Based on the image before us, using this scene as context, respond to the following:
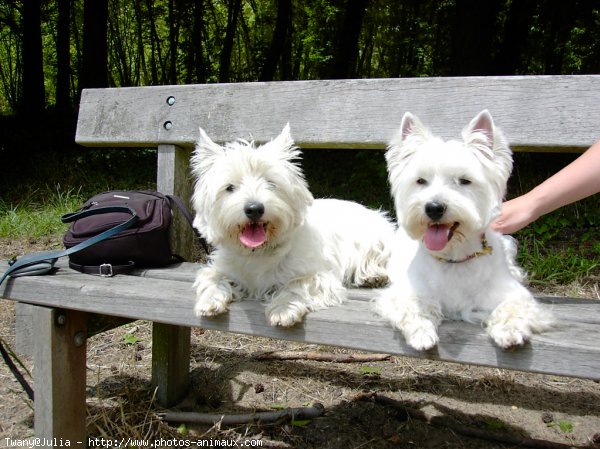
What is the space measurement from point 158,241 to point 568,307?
1.78 meters

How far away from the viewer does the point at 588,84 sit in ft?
8.11

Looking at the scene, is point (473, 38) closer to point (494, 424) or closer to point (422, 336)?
point (494, 424)

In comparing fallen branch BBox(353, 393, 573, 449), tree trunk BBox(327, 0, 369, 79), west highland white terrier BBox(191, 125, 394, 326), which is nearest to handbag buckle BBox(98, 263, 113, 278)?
west highland white terrier BBox(191, 125, 394, 326)

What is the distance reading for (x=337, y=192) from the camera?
6.88 metres

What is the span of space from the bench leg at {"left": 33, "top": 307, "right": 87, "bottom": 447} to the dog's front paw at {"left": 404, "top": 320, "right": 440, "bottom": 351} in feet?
4.85

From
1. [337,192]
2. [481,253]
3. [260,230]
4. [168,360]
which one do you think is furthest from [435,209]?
[337,192]

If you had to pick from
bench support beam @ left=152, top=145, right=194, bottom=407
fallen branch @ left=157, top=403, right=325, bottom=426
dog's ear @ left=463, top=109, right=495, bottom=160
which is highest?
dog's ear @ left=463, top=109, right=495, bottom=160

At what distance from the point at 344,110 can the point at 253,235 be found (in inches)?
38.2

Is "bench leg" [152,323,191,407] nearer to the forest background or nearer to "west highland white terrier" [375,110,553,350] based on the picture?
"west highland white terrier" [375,110,553,350]

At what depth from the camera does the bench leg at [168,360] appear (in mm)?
3035

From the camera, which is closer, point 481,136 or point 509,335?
point 509,335

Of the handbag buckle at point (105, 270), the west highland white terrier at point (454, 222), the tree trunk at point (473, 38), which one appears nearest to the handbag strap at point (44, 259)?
the handbag buckle at point (105, 270)

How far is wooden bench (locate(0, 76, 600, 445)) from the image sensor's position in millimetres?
1762

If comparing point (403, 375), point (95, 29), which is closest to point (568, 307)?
point (403, 375)
